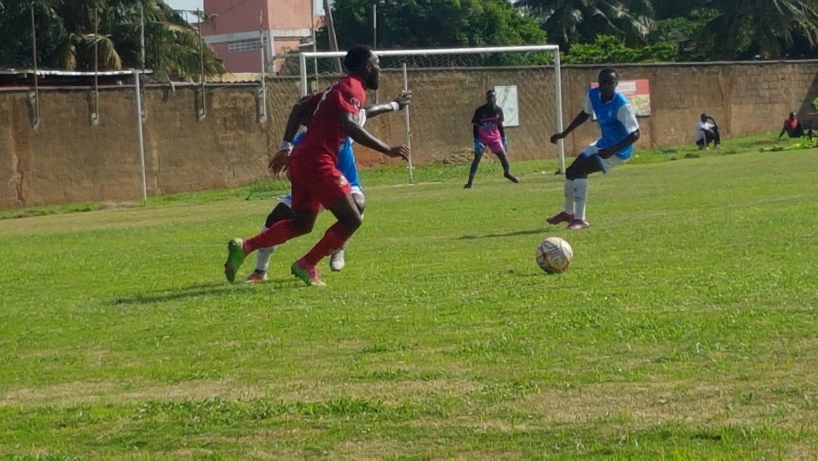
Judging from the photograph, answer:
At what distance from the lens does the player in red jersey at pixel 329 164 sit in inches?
423

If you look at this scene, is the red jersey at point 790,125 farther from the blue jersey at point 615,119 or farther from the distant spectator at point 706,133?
the blue jersey at point 615,119

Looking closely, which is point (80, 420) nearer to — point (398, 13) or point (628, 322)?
point (628, 322)

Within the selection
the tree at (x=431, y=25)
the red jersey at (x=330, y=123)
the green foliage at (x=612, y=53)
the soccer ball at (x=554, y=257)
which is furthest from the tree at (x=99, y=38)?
the soccer ball at (x=554, y=257)

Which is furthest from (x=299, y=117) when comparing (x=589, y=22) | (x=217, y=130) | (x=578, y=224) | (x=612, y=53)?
(x=589, y=22)

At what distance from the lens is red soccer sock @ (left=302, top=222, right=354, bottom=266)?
1105cm

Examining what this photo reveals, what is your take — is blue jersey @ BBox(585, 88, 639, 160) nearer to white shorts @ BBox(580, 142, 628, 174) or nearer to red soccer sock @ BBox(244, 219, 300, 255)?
white shorts @ BBox(580, 142, 628, 174)

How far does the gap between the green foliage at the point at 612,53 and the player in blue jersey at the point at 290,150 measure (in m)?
46.9

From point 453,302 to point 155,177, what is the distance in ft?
76.0

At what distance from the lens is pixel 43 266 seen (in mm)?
15016

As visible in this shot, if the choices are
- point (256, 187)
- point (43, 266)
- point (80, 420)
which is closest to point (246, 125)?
point (256, 187)

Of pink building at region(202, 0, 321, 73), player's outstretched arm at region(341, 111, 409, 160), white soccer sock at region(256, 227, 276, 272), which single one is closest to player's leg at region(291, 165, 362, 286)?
player's outstretched arm at region(341, 111, 409, 160)

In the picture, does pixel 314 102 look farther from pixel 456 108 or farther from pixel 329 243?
pixel 456 108

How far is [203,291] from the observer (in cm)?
1129

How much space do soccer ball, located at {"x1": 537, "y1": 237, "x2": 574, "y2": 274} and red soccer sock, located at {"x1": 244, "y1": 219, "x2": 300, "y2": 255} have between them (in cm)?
195
